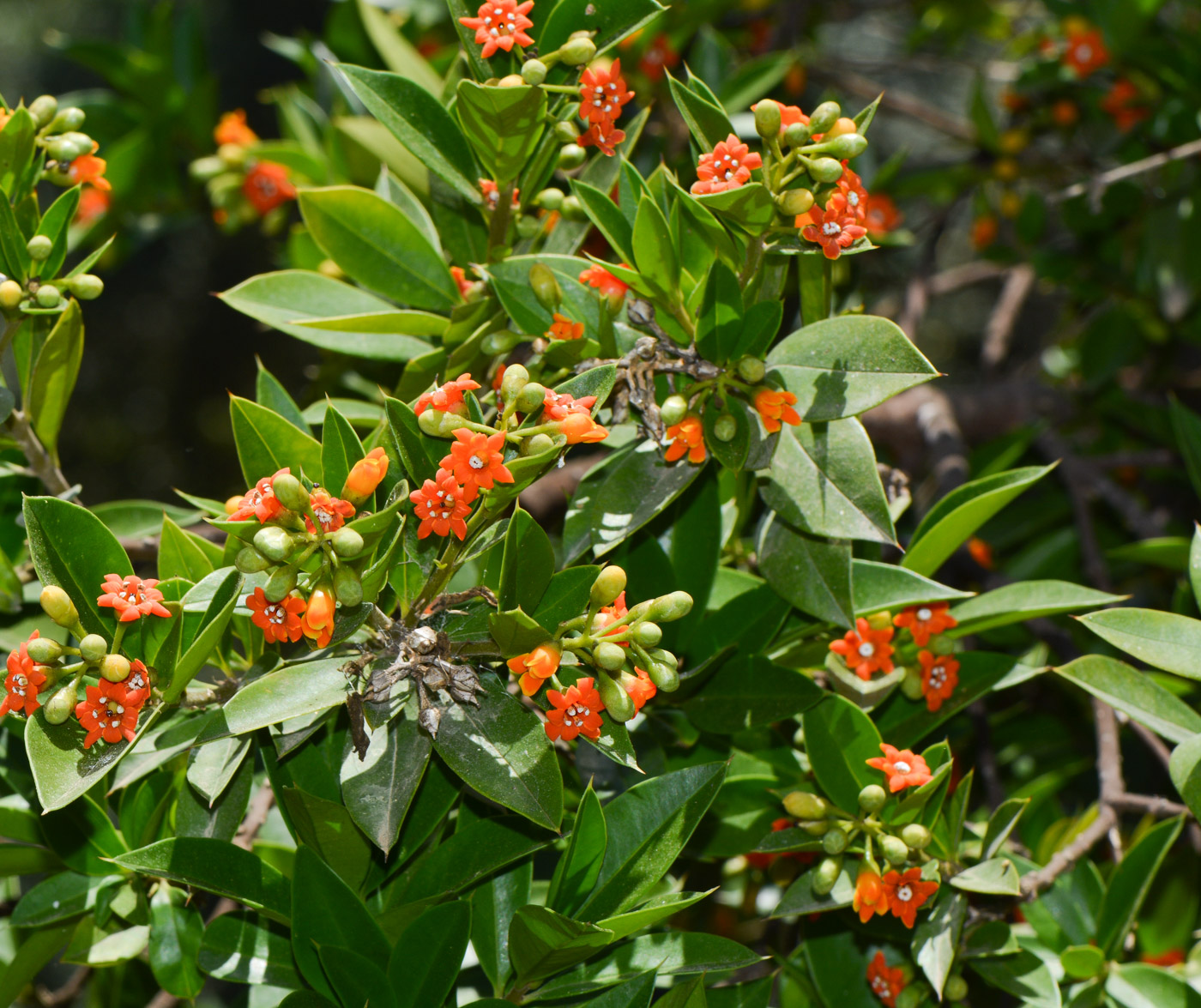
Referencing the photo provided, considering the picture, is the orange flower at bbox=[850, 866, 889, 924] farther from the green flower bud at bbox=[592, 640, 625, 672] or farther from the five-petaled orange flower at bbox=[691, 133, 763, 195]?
the five-petaled orange flower at bbox=[691, 133, 763, 195]

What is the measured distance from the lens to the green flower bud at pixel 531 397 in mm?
1119

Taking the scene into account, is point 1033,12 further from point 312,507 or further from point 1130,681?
point 312,507

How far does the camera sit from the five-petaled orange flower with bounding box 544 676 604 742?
44.5 inches

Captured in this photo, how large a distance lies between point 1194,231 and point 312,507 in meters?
2.42

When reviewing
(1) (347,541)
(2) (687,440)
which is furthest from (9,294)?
(2) (687,440)

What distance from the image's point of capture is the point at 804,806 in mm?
1408

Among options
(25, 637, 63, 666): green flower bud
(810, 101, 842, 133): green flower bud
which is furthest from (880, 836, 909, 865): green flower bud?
(25, 637, 63, 666): green flower bud

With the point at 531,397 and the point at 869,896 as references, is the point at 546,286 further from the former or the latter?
the point at 869,896

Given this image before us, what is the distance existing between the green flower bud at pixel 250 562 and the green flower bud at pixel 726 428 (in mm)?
589

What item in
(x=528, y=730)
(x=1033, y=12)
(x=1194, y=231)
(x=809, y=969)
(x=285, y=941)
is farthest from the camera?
(x=1033, y=12)

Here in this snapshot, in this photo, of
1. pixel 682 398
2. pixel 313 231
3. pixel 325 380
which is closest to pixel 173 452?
pixel 325 380

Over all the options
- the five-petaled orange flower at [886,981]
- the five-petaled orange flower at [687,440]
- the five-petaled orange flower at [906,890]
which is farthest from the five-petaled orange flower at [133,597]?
the five-petaled orange flower at [886,981]

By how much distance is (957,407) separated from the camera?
9.51ft

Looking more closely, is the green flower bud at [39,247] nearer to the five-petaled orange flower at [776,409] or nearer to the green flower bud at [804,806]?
the five-petaled orange flower at [776,409]
